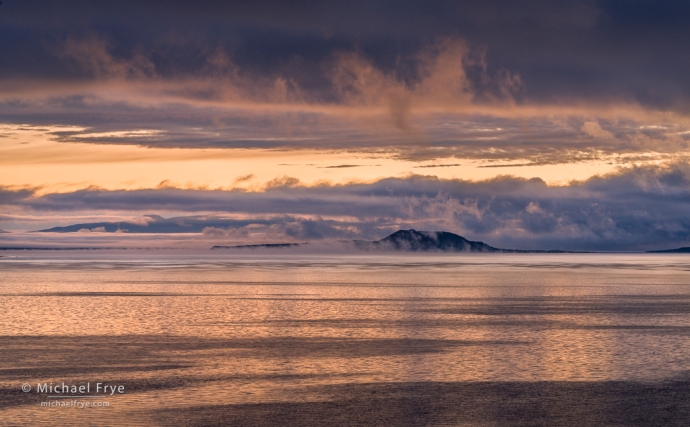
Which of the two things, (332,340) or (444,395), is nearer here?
(444,395)

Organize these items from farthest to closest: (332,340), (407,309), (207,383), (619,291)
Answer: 1. (619,291)
2. (407,309)
3. (332,340)
4. (207,383)

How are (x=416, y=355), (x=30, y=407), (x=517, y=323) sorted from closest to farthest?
1. (x=30, y=407)
2. (x=416, y=355)
3. (x=517, y=323)

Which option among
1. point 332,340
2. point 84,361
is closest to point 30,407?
point 84,361

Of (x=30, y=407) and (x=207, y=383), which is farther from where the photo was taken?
(x=207, y=383)

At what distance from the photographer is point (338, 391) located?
2856 centimetres

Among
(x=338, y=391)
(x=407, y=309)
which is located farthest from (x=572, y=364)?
(x=407, y=309)

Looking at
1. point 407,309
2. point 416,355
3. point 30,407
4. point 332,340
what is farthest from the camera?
point 407,309

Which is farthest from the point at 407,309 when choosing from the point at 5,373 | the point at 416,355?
the point at 5,373

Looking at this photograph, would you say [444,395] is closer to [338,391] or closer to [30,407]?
[338,391]

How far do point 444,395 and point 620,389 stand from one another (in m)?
6.46

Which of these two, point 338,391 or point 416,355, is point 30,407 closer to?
point 338,391

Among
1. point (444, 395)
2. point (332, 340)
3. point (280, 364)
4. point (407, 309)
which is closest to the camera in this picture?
point (444, 395)

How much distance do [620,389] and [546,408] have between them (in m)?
4.65

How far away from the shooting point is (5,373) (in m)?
31.8
